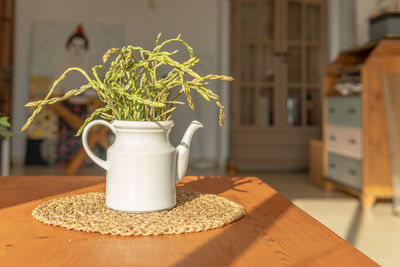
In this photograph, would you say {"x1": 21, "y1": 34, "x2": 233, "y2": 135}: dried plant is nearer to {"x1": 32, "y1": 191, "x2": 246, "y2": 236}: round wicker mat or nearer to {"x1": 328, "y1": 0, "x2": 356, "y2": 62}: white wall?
{"x1": 32, "y1": 191, "x2": 246, "y2": 236}: round wicker mat

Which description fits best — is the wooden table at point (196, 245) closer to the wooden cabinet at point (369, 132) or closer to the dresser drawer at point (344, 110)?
the wooden cabinet at point (369, 132)

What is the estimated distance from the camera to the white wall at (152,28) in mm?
4559

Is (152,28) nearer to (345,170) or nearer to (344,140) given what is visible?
(344,140)

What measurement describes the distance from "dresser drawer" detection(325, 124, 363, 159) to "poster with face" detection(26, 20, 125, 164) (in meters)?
2.61

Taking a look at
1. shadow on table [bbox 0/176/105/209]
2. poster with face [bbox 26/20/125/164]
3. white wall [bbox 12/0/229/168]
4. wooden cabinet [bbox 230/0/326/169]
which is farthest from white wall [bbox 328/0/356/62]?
shadow on table [bbox 0/176/105/209]

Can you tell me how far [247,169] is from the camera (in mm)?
4414

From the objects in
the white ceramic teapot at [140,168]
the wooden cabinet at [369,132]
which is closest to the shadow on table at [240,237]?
the white ceramic teapot at [140,168]

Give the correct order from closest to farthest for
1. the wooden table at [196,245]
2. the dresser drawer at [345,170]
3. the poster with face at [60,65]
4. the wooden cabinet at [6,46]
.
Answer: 1. the wooden table at [196,245]
2. the dresser drawer at [345,170]
3. the wooden cabinet at [6,46]
4. the poster with face at [60,65]

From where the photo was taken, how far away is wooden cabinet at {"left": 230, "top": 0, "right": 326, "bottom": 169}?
4215mm

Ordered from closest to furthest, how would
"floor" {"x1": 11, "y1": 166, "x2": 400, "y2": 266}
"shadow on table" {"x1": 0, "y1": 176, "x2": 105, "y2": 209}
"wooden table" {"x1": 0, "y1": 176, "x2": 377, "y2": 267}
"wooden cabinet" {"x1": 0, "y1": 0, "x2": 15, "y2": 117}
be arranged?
"wooden table" {"x1": 0, "y1": 176, "x2": 377, "y2": 267} < "shadow on table" {"x1": 0, "y1": 176, "x2": 105, "y2": 209} < "floor" {"x1": 11, "y1": 166, "x2": 400, "y2": 266} < "wooden cabinet" {"x1": 0, "y1": 0, "x2": 15, "y2": 117}

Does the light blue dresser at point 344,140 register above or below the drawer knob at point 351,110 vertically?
below

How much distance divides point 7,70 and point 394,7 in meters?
3.84

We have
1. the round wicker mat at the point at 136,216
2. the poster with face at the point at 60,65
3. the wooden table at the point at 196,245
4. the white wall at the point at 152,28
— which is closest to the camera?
the wooden table at the point at 196,245

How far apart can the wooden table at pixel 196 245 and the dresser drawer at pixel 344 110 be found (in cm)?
235
